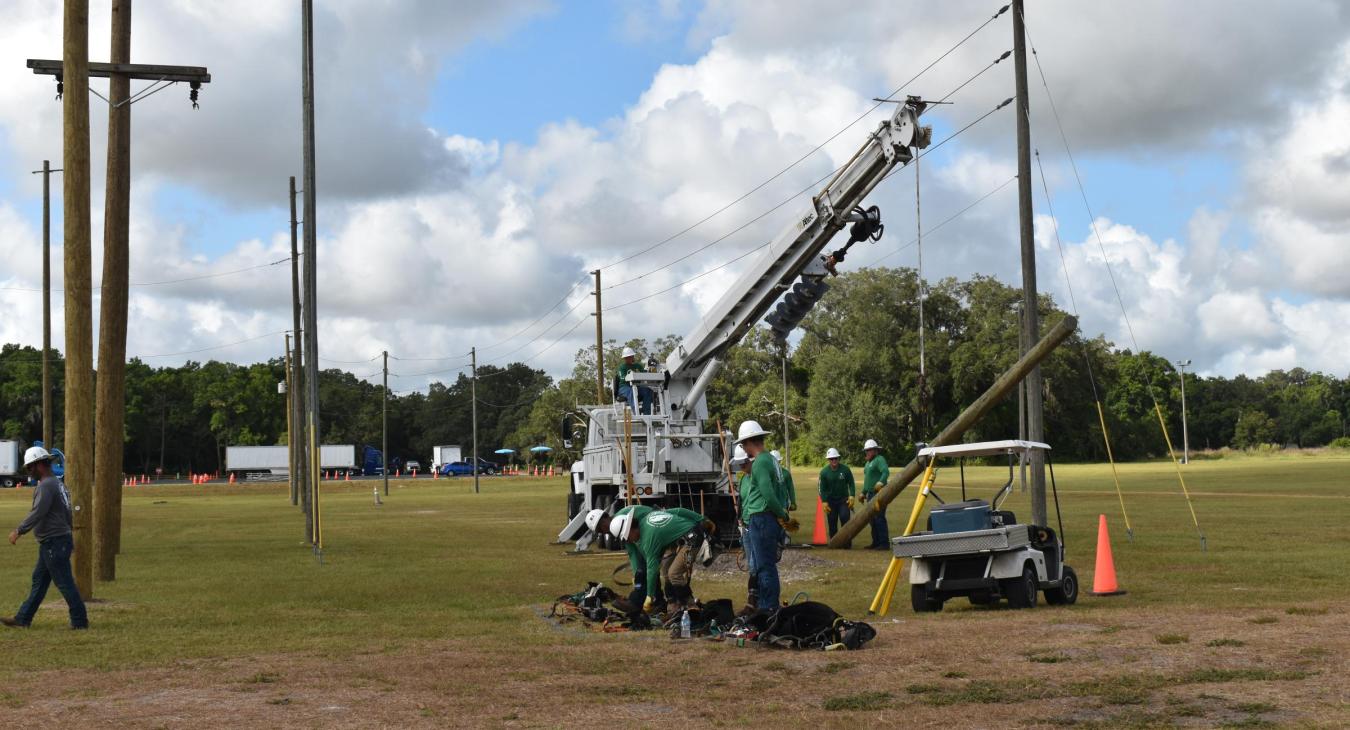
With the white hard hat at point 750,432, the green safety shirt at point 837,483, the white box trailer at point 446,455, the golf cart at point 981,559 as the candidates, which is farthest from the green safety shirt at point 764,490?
the white box trailer at point 446,455

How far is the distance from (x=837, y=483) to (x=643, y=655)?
45.6 feet

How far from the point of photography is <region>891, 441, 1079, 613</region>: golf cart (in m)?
14.8

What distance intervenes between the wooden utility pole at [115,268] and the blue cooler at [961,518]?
12.9 metres

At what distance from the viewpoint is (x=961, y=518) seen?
15.1 meters

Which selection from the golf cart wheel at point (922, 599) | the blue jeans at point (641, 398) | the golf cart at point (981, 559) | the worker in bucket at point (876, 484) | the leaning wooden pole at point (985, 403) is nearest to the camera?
the golf cart at point (981, 559)

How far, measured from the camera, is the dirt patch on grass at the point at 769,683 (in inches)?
354

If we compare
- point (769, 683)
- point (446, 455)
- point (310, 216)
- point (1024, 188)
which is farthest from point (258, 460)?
point (769, 683)

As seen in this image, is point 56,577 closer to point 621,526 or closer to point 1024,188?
point 621,526

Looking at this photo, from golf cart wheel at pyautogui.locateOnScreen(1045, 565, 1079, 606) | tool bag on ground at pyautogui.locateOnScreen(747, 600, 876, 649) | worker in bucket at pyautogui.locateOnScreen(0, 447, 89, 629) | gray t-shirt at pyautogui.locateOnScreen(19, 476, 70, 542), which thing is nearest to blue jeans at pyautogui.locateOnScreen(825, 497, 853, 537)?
golf cart wheel at pyautogui.locateOnScreen(1045, 565, 1079, 606)

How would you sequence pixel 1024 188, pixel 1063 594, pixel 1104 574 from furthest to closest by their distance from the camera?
pixel 1024 188 < pixel 1104 574 < pixel 1063 594

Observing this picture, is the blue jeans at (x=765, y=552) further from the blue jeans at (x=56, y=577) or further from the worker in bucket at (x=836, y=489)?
the worker in bucket at (x=836, y=489)

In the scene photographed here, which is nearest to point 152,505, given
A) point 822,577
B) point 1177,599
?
point 822,577

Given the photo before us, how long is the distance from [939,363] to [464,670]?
313 feet

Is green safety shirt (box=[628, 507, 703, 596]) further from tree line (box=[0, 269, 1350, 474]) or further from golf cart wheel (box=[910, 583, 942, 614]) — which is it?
tree line (box=[0, 269, 1350, 474])
